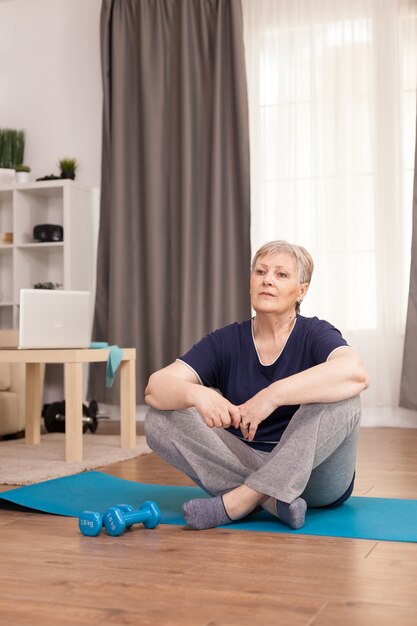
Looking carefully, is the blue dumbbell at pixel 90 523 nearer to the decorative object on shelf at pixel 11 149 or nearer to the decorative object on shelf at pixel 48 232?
the decorative object on shelf at pixel 48 232

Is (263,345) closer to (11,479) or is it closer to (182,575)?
(182,575)

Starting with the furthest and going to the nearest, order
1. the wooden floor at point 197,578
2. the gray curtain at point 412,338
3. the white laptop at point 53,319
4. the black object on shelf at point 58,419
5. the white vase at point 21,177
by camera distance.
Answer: the white vase at point 21,177 < the gray curtain at point 412,338 < the black object on shelf at point 58,419 < the white laptop at point 53,319 < the wooden floor at point 197,578

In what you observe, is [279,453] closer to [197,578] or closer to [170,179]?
[197,578]

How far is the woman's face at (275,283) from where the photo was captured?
236 cm

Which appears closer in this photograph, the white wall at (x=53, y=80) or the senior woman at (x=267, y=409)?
the senior woman at (x=267, y=409)

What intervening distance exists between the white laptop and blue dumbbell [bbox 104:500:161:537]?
1593 mm

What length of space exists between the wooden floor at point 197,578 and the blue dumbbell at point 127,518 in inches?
0.9

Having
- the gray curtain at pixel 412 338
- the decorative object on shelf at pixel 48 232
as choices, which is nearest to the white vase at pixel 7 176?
the decorative object on shelf at pixel 48 232

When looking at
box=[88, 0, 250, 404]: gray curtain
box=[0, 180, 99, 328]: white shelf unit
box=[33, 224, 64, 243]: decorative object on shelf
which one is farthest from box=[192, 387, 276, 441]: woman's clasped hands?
box=[33, 224, 64, 243]: decorative object on shelf

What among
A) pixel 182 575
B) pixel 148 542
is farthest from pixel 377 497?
pixel 182 575

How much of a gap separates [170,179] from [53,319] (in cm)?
201

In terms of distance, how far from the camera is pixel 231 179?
5.33 metres

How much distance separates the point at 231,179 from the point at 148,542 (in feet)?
11.6

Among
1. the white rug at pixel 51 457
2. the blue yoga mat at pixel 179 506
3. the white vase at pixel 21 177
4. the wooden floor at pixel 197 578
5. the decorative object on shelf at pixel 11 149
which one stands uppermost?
the decorative object on shelf at pixel 11 149
